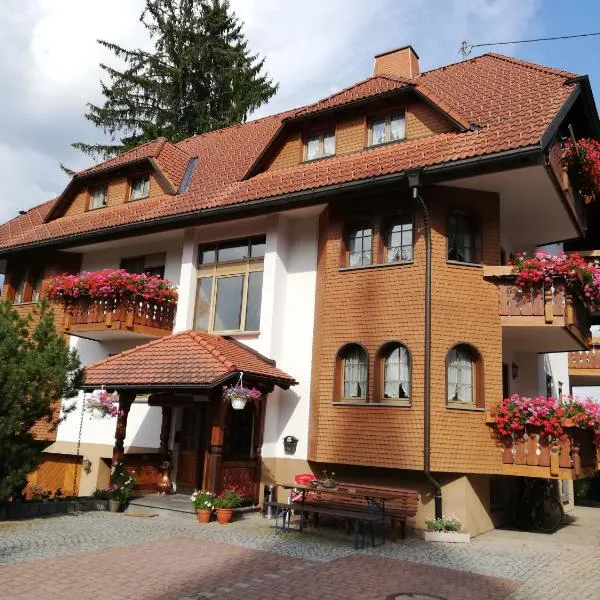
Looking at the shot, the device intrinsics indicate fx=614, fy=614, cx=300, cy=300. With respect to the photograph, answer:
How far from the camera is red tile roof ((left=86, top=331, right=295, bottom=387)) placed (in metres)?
12.2

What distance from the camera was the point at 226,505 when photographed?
1180 centimetres

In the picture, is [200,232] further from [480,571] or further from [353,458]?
[480,571]

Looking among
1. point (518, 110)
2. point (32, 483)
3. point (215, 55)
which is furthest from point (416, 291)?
point (215, 55)

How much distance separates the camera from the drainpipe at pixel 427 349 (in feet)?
37.9

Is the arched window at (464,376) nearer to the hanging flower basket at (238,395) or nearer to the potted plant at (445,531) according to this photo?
the potted plant at (445,531)

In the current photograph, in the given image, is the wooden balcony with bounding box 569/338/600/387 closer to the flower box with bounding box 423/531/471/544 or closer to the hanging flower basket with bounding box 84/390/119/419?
the flower box with bounding box 423/531/471/544

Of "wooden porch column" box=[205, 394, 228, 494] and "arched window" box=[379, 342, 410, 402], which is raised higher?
"arched window" box=[379, 342, 410, 402]

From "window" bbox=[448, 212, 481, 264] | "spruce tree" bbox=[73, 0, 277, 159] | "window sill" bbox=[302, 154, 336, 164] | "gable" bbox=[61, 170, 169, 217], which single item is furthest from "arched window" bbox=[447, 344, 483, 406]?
"spruce tree" bbox=[73, 0, 277, 159]

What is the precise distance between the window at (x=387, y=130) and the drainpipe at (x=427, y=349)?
91.9 inches

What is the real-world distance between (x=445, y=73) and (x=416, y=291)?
8.66 metres

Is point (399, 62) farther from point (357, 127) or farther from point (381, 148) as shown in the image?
point (381, 148)

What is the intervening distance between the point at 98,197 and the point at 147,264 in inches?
164

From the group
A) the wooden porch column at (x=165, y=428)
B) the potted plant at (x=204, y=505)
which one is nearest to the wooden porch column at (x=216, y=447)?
the potted plant at (x=204, y=505)

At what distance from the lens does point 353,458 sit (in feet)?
40.6
